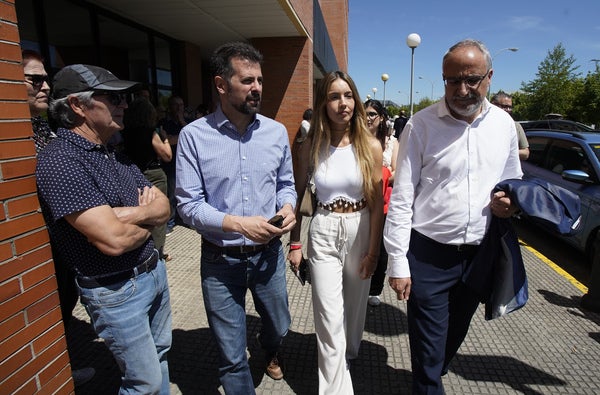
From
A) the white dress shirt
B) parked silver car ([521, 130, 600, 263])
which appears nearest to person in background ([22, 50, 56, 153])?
the white dress shirt

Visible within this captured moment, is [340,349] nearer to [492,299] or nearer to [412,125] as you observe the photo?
[492,299]

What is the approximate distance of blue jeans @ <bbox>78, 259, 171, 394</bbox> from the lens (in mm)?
1774

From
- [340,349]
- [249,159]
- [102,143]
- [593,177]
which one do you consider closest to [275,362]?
[340,349]

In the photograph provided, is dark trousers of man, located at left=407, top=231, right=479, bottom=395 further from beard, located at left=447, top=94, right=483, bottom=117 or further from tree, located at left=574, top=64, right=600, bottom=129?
tree, located at left=574, top=64, right=600, bottom=129

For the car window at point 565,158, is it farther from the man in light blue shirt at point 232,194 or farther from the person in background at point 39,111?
the person in background at point 39,111

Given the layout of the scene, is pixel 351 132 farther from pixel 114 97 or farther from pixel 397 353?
pixel 397 353

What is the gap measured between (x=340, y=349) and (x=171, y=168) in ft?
15.8

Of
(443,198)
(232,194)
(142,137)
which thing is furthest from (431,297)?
(142,137)

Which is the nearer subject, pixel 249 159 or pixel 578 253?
pixel 249 159

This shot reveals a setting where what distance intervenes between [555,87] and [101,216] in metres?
36.2

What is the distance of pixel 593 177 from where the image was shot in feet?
16.8

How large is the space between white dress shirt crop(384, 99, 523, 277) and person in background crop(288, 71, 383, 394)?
0.91 ft

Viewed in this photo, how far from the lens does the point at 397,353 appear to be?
10.2ft

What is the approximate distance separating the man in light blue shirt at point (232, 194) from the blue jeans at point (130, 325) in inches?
14.8
